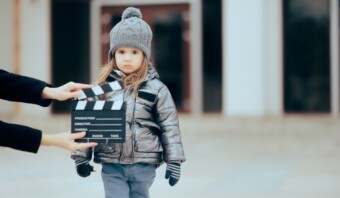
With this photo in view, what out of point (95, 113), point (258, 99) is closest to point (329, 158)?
point (258, 99)

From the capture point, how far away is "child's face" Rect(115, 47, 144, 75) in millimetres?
4965

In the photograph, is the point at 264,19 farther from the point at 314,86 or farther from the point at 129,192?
the point at 129,192

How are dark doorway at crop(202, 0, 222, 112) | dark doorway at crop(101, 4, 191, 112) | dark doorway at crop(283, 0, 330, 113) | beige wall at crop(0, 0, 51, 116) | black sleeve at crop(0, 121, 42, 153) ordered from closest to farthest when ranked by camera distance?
black sleeve at crop(0, 121, 42, 153)
dark doorway at crop(283, 0, 330, 113)
dark doorway at crop(202, 0, 222, 112)
dark doorway at crop(101, 4, 191, 112)
beige wall at crop(0, 0, 51, 116)

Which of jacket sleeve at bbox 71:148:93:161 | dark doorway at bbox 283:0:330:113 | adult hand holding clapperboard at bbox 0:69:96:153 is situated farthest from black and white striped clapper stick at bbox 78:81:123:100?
dark doorway at bbox 283:0:330:113

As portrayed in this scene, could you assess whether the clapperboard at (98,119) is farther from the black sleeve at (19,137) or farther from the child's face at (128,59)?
the black sleeve at (19,137)

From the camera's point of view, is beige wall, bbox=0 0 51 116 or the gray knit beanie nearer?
the gray knit beanie

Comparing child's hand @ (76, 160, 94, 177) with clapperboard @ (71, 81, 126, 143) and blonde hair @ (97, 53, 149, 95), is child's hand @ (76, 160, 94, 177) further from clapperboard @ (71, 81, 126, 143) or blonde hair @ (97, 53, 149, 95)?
clapperboard @ (71, 81, 126, 143)

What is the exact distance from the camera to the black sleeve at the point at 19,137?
3295 millimetres

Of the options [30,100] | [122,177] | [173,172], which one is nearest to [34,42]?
[122,177]

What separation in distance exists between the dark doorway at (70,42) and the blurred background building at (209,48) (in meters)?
0.02

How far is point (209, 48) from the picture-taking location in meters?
18.2

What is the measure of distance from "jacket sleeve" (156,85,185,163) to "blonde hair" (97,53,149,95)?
155mm

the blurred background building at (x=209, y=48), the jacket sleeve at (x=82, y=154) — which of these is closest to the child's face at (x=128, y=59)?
the jacket sleeve at (x=82, y=154)

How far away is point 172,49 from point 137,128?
1375 centimetres
